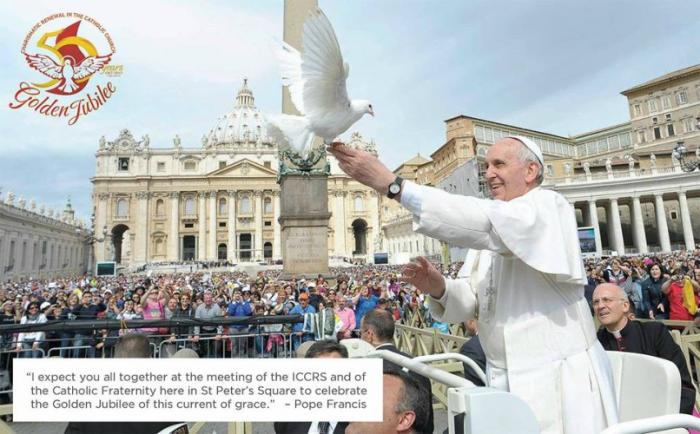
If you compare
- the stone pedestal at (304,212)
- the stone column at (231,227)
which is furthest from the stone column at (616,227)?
the stone column at (231,227)

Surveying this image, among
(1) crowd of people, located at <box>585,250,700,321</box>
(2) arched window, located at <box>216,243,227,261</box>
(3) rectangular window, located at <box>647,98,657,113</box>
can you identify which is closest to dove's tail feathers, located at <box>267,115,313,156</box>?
(1) crowd of people, located at <box>585,250,700,321</box>

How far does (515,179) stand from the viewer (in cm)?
163

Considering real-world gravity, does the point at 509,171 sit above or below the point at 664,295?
above

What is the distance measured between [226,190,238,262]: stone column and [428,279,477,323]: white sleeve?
79861 millimetres

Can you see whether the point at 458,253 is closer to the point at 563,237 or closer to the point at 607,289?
the point at 607,289

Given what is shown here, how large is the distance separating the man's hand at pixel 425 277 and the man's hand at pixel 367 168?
0.42 meters

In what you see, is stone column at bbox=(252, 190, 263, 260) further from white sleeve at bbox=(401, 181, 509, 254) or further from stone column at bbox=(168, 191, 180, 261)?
white sleeve at bbox=(401, 181, 509, 254)

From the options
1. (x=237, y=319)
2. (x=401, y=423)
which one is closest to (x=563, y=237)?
(x=401, y=423)

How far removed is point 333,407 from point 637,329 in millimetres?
3109

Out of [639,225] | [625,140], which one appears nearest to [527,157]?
[639,225]

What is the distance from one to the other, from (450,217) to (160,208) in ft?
279

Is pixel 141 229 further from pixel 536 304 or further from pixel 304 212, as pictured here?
pixel 536 304

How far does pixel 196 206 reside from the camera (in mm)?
80375

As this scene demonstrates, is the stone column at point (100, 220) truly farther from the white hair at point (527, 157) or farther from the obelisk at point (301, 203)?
the white hair at point (527, 157)
